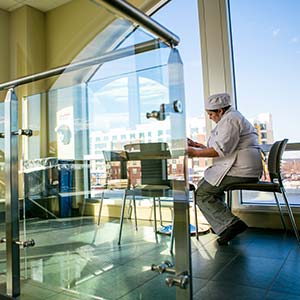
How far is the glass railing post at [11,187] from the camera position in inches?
65.1

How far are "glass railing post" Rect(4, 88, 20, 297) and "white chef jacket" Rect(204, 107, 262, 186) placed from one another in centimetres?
148

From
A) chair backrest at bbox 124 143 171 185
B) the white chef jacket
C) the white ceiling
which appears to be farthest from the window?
the white ceiling

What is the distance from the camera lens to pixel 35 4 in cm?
394

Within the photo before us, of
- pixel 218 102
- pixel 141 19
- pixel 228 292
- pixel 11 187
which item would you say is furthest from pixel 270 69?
pixel 11 187

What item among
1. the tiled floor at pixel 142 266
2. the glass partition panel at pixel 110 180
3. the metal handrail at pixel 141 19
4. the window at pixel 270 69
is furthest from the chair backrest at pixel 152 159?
the window at pixel 270 69

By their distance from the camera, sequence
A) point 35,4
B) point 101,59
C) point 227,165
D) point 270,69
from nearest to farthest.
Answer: point 101,59 < point 227,165 < point 270,69 < point 35,4

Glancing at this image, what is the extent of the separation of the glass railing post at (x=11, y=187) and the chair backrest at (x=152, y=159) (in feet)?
2.41

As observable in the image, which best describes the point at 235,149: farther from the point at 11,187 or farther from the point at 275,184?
the point at 11,187

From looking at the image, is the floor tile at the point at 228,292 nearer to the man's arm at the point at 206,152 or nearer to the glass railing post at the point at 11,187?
the glass railing post at the point at 11,187

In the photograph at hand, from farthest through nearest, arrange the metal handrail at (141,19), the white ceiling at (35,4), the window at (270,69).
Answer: the white ceiling at (35,4) → the window at (270,69) → the metal handrail at (141,19)

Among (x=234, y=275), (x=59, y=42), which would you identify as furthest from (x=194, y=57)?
(x=234, y=275)

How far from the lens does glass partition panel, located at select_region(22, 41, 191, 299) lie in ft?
4.78

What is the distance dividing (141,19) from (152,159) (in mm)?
792

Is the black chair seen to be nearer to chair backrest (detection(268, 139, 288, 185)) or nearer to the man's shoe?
chair backrest (detection(268, 139, 288, 185))
